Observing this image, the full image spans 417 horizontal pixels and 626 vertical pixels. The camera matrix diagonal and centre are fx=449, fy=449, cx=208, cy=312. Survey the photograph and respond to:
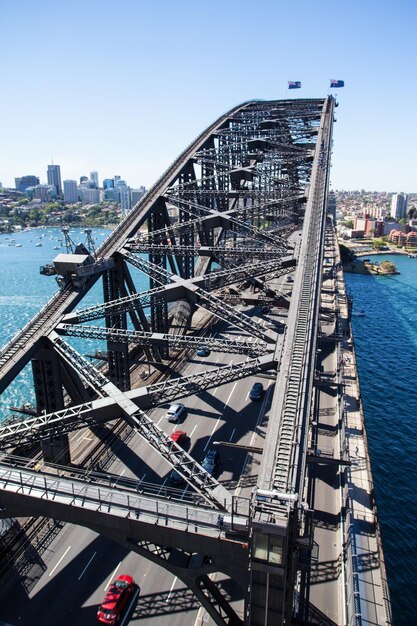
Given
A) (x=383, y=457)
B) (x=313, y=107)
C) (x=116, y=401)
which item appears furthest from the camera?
(x=313, y=107)

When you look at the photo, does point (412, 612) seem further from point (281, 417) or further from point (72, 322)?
point (72, 322)

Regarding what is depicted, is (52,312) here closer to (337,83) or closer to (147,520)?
(147,520)

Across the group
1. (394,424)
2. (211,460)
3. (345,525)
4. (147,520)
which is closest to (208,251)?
(211,460)

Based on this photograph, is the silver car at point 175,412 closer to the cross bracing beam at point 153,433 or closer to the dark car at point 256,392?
the dark car at point 256,392

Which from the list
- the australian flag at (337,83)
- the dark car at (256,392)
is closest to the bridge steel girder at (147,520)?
the dark car at (256,392)

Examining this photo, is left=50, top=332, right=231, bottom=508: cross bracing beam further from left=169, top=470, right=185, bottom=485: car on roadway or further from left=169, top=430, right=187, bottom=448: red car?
left=169, top=430, right=187, bottom=448: red car

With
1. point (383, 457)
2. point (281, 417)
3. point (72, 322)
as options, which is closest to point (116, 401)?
point (281, 417)
